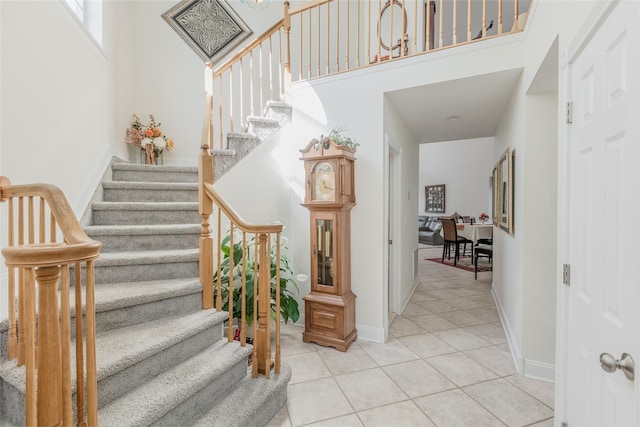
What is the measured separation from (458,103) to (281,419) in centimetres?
318

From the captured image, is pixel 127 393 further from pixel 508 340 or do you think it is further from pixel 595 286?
pixel 508 340

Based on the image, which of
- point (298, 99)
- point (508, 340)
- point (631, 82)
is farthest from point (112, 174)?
point (508, 340)

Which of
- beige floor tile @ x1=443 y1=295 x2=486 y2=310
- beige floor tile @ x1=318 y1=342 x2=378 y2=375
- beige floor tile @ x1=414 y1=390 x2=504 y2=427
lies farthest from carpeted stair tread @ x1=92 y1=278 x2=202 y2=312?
beige floor tile @ x1=443 y1=295 x2=486 y2=310

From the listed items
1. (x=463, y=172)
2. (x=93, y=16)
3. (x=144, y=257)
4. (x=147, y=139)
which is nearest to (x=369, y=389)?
(x=144, y=257)

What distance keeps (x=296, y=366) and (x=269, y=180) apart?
1.87 m

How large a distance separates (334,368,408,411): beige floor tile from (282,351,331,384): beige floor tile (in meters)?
0.16

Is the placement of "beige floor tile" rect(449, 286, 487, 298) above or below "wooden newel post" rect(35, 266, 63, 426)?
below

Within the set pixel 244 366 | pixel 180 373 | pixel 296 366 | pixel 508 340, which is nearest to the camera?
pixel 180 373

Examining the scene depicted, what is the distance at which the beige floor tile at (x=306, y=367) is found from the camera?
2.38 metres

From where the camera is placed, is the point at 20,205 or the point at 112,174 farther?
the point at 112,174

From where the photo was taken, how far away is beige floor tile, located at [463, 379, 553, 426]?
6.32 ft

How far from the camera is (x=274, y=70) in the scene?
182 inches

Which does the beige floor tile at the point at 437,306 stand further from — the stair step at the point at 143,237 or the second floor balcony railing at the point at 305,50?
the second floor balcony railing at the point at 305,50

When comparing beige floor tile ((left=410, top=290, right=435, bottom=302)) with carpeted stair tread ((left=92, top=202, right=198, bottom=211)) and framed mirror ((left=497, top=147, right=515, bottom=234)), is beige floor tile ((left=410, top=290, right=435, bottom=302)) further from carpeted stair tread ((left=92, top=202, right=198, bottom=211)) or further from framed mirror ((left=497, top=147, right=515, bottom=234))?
carpeted stair tread ((left=92, top=202, right=198, bottom=211))
